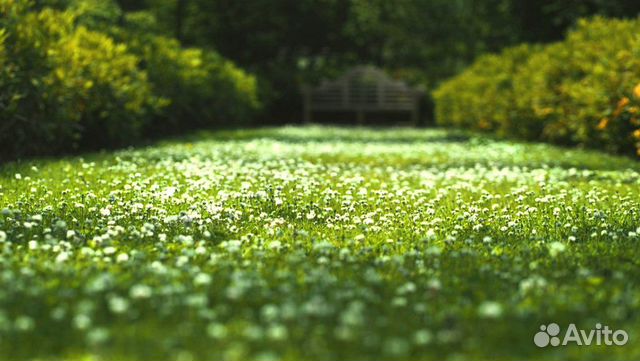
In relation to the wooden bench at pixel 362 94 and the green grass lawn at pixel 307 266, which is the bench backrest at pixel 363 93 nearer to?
the wooden bench at pixel 362 94

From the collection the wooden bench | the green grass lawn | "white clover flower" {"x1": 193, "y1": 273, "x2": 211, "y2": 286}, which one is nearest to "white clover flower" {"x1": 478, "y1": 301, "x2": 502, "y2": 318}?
the green grass lawn

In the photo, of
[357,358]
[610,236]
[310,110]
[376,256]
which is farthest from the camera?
[310,110]

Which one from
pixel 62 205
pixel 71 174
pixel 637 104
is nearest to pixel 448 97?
pixel 637 104

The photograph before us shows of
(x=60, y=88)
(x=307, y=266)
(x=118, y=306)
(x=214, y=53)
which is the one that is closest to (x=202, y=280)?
(x=118, y=306)

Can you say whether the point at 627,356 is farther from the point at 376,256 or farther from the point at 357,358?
the point at 376,256

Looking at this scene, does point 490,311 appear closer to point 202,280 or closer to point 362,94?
point 202,280

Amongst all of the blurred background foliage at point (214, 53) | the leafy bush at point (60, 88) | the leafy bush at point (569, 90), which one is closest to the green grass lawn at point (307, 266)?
the leafy bush at point (60, 88)
